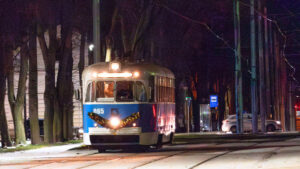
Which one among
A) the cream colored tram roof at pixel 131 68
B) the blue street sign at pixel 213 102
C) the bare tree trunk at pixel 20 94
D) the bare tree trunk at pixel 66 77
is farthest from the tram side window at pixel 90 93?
the blue street sign at pixel 213 102

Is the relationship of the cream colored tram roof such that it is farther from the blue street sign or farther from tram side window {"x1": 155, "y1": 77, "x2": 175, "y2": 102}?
the blue street sign

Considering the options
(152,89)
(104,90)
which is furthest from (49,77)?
(152,89)

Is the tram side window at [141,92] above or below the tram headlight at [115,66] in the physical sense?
below

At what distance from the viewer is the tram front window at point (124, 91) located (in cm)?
2427

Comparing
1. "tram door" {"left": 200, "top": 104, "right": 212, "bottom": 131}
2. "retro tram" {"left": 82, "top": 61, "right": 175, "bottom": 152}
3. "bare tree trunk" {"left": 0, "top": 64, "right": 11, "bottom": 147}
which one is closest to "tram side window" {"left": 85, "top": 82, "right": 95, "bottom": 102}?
"retro tram" {"left": 82, "top": 61, "right": 175, "bottom": 152}

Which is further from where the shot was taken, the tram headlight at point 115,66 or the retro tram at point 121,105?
the tram headlight at point 115,66

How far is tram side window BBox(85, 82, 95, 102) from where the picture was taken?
2453 cm

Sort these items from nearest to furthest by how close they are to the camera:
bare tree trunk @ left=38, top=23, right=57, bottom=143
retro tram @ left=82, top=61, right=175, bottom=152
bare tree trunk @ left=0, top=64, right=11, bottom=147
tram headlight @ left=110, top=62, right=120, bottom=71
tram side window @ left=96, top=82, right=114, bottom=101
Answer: retro tram @ left=82, top=61, right=175, bottom=152
tram side window @ left=96, top=82, right=114, bottom=101
tram headlight @ left=110, top=62, right=120, bottom=71
bare tree trunk @ left=0, top=64, right=11, bottom=147
bare tree trunk @ left=38, top=23, right=57, bottom=143

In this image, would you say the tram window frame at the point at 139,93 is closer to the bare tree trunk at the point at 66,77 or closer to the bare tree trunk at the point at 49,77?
the bare tree trunk at the point at 49,77

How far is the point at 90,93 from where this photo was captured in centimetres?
2464

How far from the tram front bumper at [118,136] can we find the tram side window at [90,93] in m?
1.00

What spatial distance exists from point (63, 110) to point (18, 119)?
91.8 inches

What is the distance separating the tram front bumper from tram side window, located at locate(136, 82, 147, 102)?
1.00 metres

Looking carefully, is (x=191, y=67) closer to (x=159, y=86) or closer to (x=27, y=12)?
(x=27, y=12)
